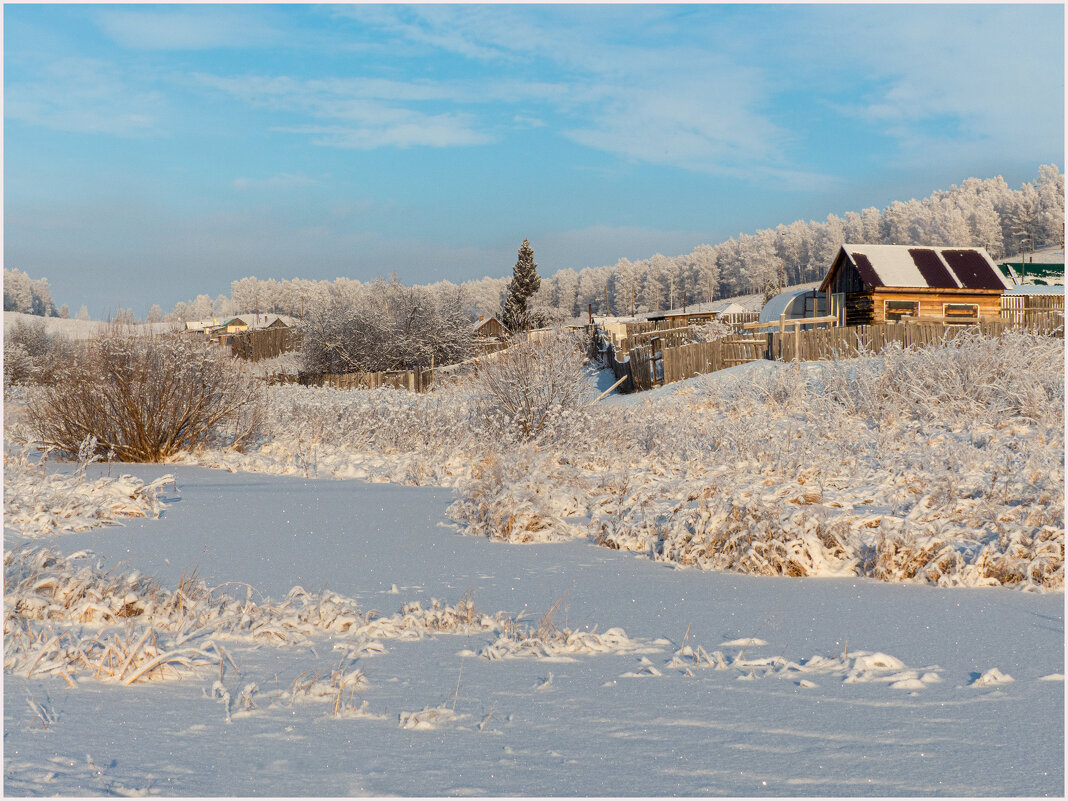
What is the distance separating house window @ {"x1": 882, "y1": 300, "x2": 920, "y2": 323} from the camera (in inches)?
Result: 1260

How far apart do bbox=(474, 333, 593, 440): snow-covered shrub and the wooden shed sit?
71.1ft

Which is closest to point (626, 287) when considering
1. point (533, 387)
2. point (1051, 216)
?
point (1051, 216)

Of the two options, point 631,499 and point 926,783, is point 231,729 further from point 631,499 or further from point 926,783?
point 631,499

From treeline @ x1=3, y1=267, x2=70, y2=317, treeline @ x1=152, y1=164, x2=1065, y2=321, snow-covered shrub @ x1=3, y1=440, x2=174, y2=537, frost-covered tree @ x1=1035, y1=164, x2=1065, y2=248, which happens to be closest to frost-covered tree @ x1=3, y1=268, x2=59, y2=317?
treeline @ x1=3, y1=267, x2=70, y2=317

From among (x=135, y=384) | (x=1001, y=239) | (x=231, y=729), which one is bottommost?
(x=231, y=729)

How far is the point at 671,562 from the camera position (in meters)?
6.35

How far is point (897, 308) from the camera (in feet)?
106

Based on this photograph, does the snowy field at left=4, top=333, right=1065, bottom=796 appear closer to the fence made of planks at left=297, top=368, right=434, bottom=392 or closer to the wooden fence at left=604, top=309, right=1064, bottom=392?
the wooden fence at left=604, top=309, right=1064, bottom=392

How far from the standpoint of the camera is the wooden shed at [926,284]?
31797 millimetres

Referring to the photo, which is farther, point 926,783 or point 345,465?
point 345,465

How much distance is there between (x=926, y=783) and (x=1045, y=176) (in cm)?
15909

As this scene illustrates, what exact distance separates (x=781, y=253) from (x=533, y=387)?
133627 mm

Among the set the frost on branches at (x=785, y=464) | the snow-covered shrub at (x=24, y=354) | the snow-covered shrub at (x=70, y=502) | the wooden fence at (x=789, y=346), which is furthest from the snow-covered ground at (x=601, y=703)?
the snow-covered shrub at (x=24, y=354)

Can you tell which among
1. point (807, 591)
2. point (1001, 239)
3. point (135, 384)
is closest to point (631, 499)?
point (807, 591)
